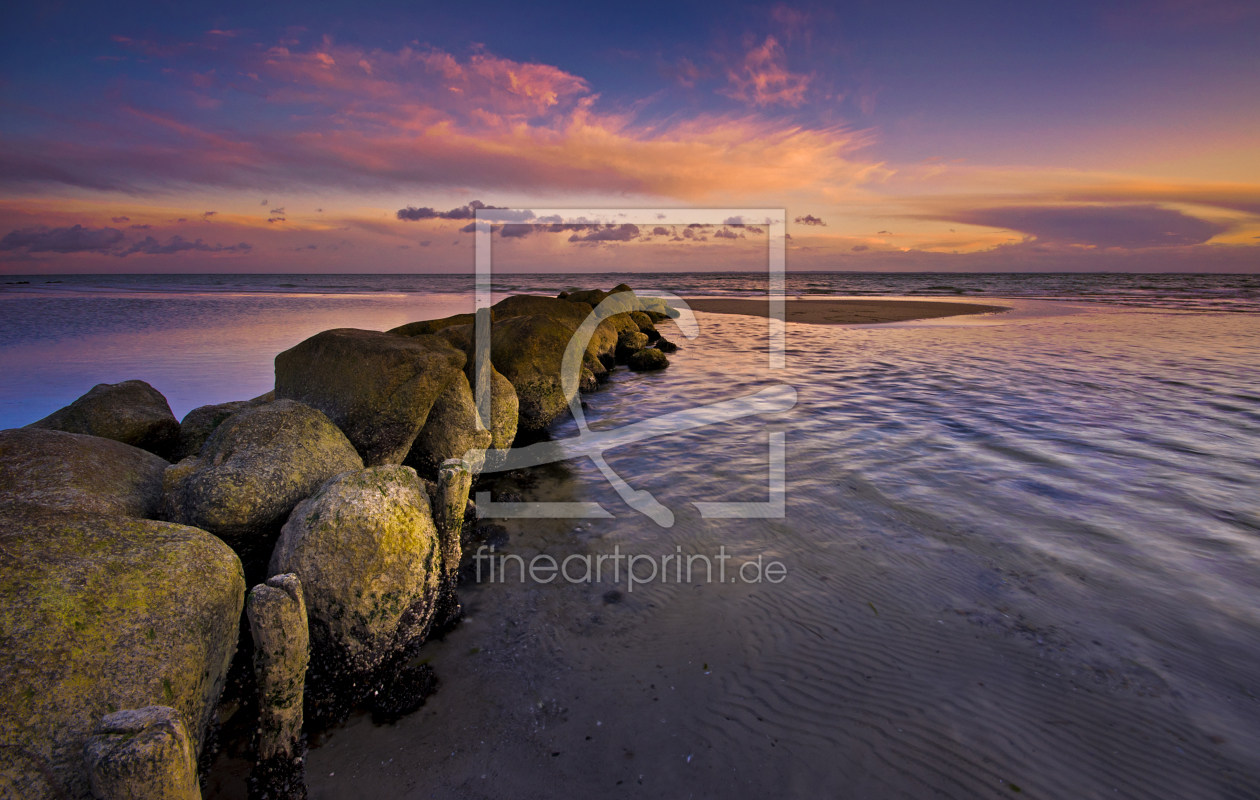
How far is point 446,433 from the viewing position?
7.00m

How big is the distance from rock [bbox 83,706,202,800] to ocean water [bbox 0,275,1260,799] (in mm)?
1067

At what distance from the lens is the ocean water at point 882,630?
3.28 meters

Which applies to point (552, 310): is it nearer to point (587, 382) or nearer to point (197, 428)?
point (587, 382)

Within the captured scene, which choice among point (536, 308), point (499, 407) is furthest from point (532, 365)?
point (536, 308)

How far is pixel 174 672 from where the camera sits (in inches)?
115

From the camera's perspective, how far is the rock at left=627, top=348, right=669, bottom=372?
663 inches

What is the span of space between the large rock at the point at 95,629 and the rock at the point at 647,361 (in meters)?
13.8

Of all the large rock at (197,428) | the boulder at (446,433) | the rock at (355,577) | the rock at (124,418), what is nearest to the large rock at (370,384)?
the boulder at (446,433)

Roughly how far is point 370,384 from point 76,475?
248cm

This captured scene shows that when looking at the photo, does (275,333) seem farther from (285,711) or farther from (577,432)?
(285,711)

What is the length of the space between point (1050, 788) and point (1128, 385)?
44.9 feet

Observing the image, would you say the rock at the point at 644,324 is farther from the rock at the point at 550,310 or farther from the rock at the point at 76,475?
the rock at the point at 76,475

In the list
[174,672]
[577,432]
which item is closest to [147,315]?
[577,432]

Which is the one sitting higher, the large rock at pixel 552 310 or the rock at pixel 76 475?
the large rock at pixel 552 310
